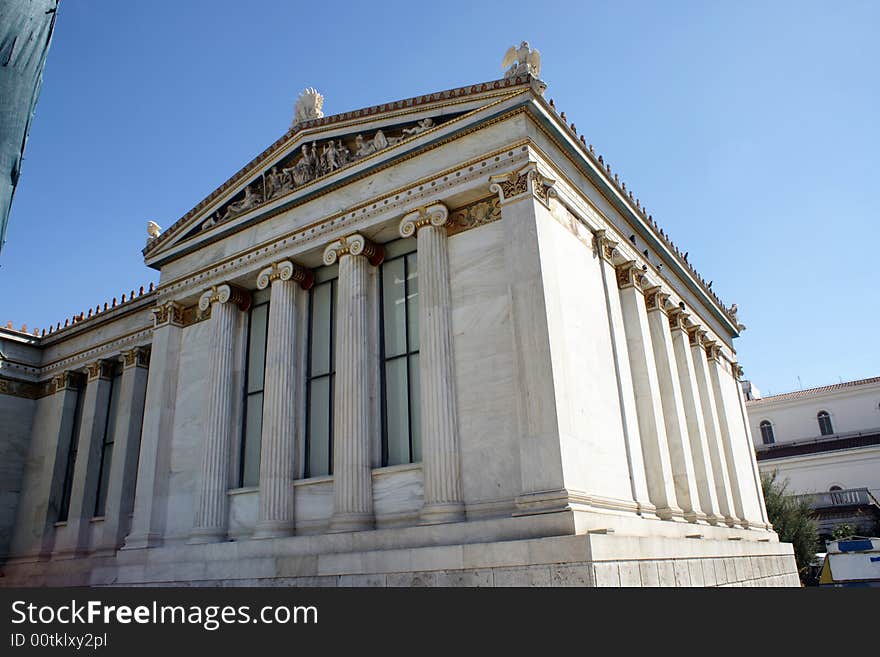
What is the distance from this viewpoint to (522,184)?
18484 millimetres

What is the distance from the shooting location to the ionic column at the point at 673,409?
23.7 m

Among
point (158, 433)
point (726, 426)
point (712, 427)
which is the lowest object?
point (158, 433)

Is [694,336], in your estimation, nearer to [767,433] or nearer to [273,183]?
[273,183]

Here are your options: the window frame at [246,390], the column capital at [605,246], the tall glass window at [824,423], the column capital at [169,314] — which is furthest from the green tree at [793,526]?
the column capital at [169,314]

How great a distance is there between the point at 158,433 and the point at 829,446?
65.5 m

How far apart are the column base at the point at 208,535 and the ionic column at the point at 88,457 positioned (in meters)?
10.7

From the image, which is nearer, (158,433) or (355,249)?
(355,249)

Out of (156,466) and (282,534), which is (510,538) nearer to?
(282,534)

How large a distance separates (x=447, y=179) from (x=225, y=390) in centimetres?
1060

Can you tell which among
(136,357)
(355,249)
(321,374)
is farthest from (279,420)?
(136,357)

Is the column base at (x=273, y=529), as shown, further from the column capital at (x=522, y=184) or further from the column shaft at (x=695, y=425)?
the column shaft at (x=695, y=425)

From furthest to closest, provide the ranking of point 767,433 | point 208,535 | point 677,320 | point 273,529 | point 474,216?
1. point 767,433
2. point 677,320
3. point 208,535
4. point 273,529
5. point 474,216
